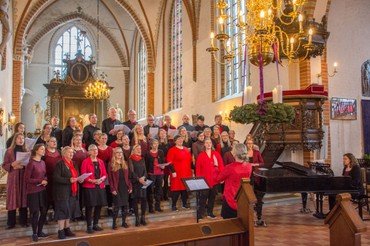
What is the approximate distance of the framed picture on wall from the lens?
1070 centimetres

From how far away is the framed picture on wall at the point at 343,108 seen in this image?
10703mm

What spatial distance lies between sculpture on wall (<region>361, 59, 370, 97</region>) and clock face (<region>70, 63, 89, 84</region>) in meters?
16.8

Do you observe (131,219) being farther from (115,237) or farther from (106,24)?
(106,24)

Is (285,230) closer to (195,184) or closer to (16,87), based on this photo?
(195,184)

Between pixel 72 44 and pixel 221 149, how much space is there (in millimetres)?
20523

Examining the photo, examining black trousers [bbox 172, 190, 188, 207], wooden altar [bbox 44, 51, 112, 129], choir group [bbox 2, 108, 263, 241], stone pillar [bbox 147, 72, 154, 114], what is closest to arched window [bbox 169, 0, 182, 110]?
stone pillar [bbox 147, 72, 154, 114]

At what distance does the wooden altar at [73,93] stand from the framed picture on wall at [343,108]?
1592 centimetres

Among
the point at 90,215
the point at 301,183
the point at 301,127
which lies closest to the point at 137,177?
the point at 90,215

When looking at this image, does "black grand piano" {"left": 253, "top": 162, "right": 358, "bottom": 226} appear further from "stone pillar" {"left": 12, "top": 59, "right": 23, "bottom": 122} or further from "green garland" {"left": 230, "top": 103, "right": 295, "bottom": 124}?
"stone pillar" {"left": 12, "top": 59, "right": 23, "bottom": 122}

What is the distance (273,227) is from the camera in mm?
6473

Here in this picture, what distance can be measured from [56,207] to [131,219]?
1.69 meters

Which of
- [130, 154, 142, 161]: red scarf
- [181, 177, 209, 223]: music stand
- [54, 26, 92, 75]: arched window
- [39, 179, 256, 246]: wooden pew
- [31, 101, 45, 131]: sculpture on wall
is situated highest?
[54, 26, 92, 75]: arched window

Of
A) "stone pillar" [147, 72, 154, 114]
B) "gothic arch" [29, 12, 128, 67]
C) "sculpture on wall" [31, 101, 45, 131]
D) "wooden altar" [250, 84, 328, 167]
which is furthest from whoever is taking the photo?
"gothic arch" [29, 12, 128, 67]

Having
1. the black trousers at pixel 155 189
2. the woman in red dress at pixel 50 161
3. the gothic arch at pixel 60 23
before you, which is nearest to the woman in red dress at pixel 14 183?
the woman in red dress at pixel 50 161
